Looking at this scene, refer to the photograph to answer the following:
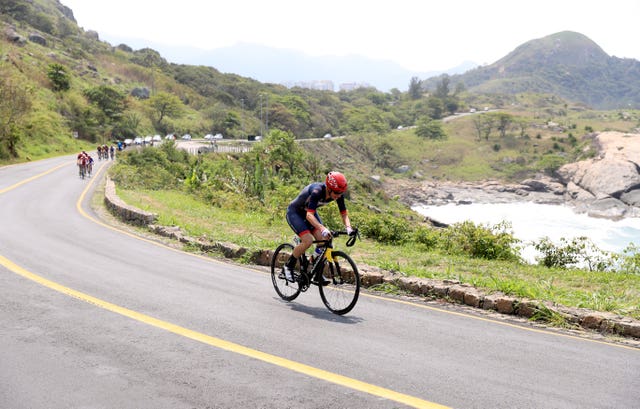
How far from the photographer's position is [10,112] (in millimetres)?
42438

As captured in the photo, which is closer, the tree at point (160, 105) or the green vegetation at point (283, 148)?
the green vegetation at point (283, 148)

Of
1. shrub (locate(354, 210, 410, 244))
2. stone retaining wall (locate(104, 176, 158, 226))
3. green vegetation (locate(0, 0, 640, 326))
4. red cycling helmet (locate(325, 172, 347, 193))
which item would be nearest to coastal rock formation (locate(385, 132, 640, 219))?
green vegetation (locate(0, 0, 640, 326))

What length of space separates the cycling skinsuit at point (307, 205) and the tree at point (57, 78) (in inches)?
3135

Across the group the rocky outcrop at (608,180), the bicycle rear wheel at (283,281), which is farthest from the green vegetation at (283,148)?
the rocky outcrop at (608,180)

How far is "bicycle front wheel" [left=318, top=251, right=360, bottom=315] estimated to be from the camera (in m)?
7.54

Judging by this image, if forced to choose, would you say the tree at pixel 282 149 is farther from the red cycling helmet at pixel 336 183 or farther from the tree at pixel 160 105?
the tree at pixel 160 105

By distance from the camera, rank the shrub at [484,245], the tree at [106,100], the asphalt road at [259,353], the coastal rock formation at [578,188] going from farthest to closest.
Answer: the coastal rock formation at [578,188] → the tree at [106,100] → the shrub at [484,245] → the asphalt road at [259,353]

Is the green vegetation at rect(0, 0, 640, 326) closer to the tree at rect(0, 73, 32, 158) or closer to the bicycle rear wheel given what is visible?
the tree at rect(0, 73, 32, 158)

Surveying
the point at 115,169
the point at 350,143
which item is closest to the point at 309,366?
the point at 115,169

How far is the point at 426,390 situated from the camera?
196 inches

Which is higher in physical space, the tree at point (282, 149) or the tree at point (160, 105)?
the tree at point (160, 105)

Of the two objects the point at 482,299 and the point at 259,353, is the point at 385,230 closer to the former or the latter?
the point at 482,299

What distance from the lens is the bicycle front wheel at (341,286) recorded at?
7.54 meters

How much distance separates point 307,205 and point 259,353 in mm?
2623
